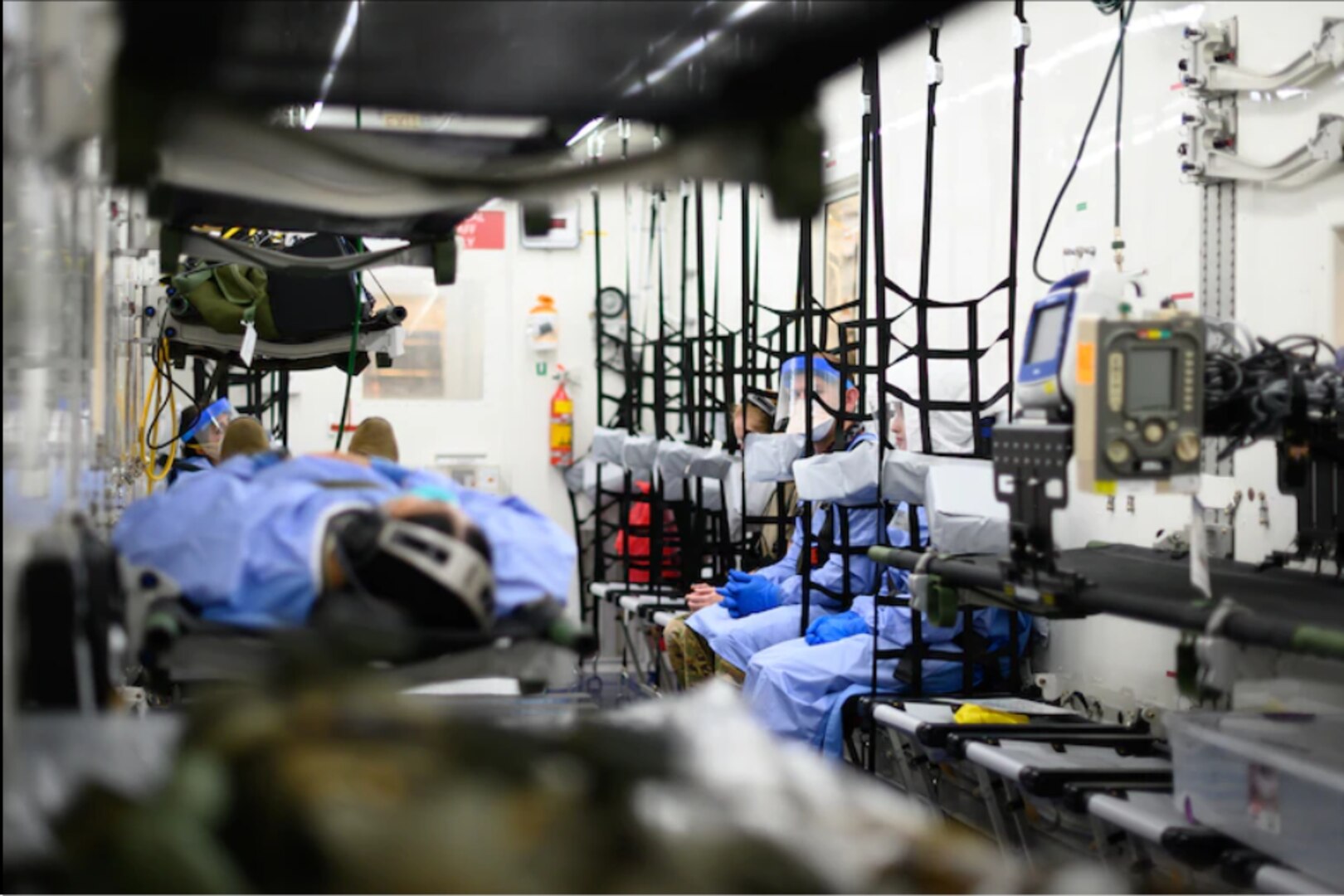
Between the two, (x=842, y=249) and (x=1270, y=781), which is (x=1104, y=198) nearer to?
(x=842, y=249)

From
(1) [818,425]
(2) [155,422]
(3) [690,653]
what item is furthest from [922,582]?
(3) [690,653]

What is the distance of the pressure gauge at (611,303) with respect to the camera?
360 inches

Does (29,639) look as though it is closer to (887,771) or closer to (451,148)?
(451,148)

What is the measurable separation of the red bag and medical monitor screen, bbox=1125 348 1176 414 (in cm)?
487

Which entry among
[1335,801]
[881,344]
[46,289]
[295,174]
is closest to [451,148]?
[295,174]

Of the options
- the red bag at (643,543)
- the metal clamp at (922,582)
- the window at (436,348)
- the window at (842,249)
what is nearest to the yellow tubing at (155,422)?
the metal clamp at (922,582)

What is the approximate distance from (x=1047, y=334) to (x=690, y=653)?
3397mm

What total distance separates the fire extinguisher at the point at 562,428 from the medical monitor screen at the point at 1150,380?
249 inches

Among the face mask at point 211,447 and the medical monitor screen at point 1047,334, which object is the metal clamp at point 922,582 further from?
the face mask at point 211,447

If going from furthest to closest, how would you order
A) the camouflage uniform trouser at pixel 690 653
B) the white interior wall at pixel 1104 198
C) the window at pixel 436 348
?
1. the window at pixel 436 348
2. the camouflage uniform trouser at pixel 690 653
3. the white interior wall at pixel 1104 198

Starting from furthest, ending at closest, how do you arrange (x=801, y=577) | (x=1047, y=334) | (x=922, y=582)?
(x=801, y=577), (x=922, y=582), (x=1047, y=334)

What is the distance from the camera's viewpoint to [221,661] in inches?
69.8

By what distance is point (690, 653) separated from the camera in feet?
20.5

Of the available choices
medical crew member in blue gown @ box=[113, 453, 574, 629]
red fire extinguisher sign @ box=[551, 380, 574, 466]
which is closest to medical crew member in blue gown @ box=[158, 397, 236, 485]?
medical crew member in blue gown @ box=[113, 453, 574, 629]
